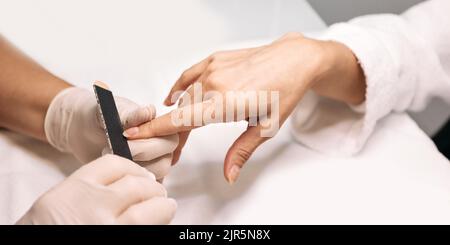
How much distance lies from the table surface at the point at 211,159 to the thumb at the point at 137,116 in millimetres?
150

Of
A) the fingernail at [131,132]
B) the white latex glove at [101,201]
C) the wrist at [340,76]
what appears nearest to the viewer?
the white latex glove at [101,201]

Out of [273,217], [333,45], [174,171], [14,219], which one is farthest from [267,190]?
[14,219]

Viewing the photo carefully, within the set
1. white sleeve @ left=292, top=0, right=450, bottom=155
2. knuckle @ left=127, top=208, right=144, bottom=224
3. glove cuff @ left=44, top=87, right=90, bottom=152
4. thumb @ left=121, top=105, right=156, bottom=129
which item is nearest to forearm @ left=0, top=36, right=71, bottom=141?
glove cuff @ left=44, top=87, right=90, bottom=152

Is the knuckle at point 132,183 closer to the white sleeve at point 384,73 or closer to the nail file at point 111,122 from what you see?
the nail file at point 111,122

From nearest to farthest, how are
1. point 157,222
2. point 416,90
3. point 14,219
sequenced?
point 157,222 < point 14,219 < point 416,90

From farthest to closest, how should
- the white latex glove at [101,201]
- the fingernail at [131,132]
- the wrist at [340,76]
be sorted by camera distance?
1. the wrist at [340,76]
2. the fingernail at [131,132]
3. the white latex glove at [101,201]

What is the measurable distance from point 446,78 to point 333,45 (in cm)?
33

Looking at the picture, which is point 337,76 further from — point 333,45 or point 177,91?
point 177,91

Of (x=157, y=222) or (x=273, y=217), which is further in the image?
(x=273, y=217)

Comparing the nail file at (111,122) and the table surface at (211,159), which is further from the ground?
the nail file at (111,122)

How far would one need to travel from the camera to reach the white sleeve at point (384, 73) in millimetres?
808

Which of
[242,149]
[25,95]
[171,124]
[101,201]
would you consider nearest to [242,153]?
[242,149]

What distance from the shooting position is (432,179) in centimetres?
78

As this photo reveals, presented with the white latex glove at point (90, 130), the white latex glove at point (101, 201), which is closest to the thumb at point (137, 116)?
the white latex glove at point (90, 130)
